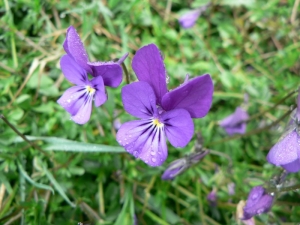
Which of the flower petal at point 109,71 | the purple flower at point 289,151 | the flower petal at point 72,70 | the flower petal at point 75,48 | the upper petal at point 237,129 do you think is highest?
the flower petal at point 75,48

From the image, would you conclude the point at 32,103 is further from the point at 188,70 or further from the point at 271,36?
the point at 271,36


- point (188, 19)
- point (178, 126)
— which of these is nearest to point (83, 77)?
point (178, 126)

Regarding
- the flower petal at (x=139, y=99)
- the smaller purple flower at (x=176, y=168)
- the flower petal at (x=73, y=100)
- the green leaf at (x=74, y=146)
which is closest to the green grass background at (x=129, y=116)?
the green leaf at (x=74, y=146)

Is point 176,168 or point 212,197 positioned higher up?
point 176,168

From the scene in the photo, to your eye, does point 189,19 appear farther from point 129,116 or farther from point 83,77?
point 83,77

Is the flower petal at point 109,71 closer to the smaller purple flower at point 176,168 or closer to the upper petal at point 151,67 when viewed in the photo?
the upper petal at point 151,67

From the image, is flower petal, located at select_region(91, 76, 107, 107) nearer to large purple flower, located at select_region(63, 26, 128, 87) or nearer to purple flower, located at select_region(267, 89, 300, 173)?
large purple flower, located at select_region(63, 26, 128, 87)

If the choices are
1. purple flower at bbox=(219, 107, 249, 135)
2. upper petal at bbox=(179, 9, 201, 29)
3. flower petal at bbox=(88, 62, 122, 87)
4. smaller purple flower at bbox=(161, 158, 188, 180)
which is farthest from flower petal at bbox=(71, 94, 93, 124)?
upper petal at bbox=(179, 9, 201, 29)

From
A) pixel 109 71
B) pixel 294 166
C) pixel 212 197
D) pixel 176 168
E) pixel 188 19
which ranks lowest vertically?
pixel 212 197
